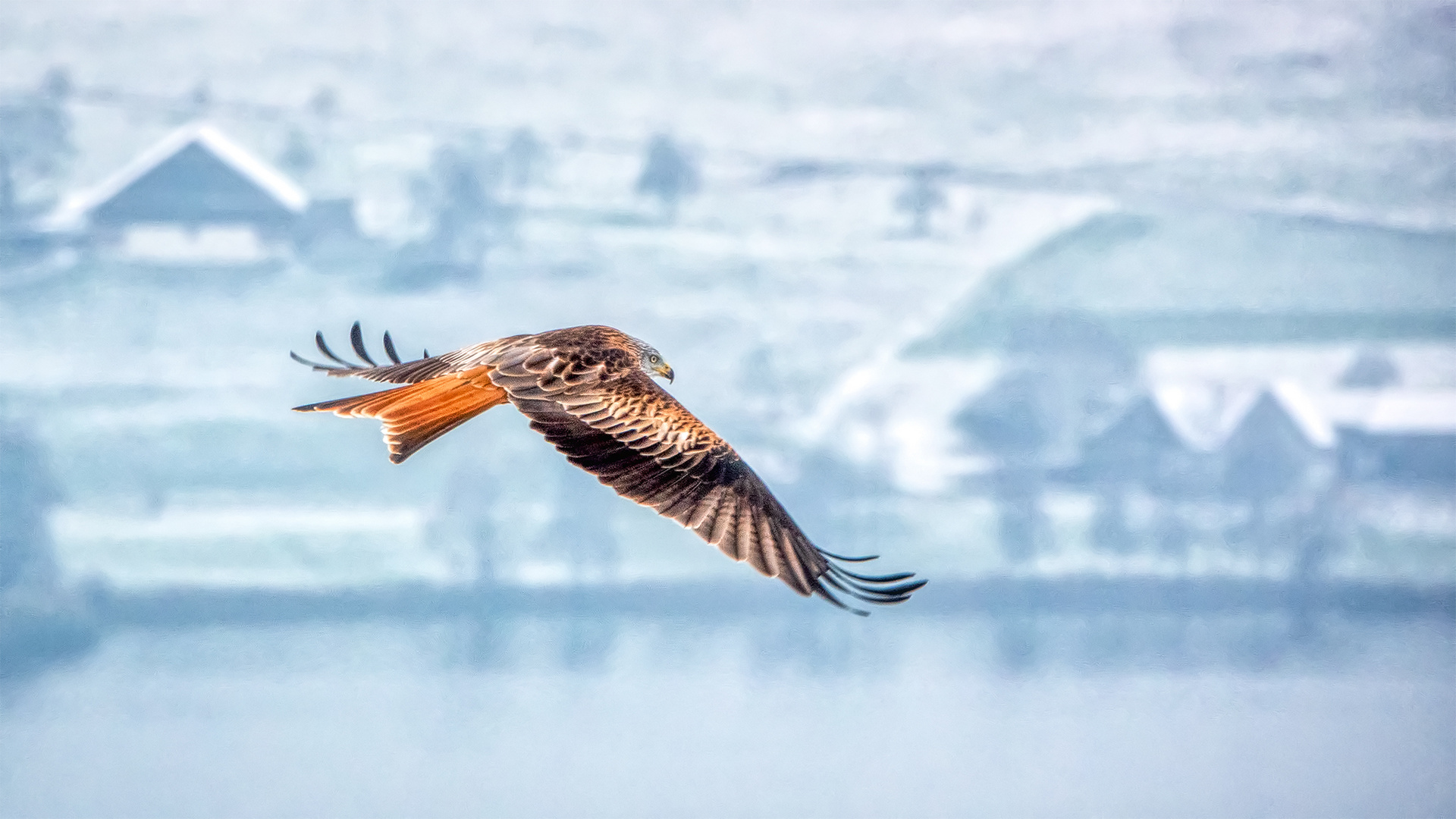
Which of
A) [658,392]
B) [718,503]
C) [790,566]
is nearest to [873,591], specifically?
[790,566]

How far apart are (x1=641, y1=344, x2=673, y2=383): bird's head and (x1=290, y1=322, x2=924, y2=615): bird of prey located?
13 centimetres

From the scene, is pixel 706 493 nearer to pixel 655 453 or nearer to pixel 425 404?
pixel 655 453

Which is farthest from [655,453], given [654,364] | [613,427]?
[654,364]

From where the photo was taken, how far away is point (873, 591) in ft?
9.73

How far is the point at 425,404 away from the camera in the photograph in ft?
11.2

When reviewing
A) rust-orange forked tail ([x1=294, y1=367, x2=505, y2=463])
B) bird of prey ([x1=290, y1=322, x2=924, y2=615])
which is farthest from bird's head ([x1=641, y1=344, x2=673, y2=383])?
rust-orange forked tail ([x1=294, y1=367, x2=505, y2=463])

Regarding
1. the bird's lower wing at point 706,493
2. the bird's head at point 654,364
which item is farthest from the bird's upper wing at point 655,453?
the bird's head at point 654,364

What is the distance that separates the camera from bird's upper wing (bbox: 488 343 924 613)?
3.14m

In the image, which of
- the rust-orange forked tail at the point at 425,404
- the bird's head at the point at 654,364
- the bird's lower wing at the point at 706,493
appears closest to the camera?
the bird's lower wing at the point at 706,493

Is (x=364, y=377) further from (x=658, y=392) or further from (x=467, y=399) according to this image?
(x=658, y=392)

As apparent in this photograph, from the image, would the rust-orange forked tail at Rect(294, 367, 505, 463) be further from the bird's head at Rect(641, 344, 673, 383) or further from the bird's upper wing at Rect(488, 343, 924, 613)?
the bird's head at Rect(641, 344, 673, 383)

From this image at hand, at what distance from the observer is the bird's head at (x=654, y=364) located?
3.69m

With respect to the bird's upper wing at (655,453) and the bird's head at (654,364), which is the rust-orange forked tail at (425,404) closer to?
the bird's upper wing at (655,453)

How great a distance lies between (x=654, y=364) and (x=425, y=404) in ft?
1.88
